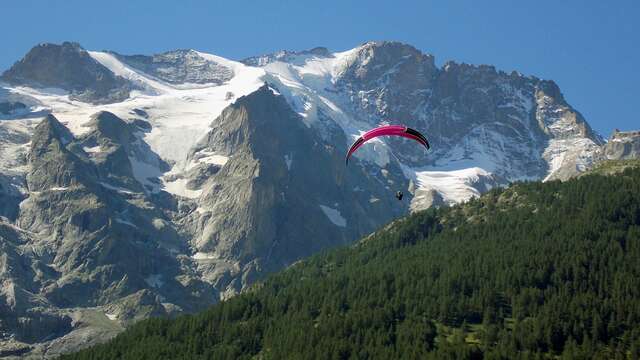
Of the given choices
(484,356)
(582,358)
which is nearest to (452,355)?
(484,356)

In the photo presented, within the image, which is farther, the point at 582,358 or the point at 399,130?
the point at 582,358

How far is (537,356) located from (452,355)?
13.4 m

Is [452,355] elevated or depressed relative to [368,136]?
depressed

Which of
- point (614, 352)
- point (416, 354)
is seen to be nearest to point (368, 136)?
point (416, 354)

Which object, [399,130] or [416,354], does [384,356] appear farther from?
[399,130]

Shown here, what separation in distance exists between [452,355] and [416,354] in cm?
599

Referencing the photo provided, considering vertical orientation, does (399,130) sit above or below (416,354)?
above

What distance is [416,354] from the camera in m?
197

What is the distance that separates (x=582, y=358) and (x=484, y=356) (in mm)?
15273

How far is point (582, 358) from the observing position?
192 metres

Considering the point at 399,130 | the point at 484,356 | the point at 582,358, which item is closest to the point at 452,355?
the point at 484,356

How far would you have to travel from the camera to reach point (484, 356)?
19525cm

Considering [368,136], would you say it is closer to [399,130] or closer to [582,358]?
[399,130]

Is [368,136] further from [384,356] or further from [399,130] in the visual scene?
[384,356]
